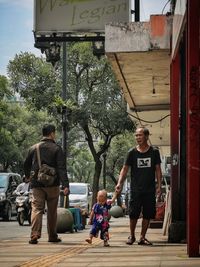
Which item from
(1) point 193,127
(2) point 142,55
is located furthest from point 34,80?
(1) point 193,127

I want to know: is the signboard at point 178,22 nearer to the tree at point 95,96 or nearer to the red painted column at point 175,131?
the red painted column at point 175,131

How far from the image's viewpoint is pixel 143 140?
1005 cm

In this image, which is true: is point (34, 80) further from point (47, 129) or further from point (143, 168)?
point (143, 168)

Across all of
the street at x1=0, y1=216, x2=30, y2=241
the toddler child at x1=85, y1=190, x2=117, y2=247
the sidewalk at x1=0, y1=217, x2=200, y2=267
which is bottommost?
the street at x1=0, y1=216, x2=30, y2=241

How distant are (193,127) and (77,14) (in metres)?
9.82

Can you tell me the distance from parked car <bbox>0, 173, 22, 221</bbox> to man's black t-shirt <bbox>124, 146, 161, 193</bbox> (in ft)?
50.2

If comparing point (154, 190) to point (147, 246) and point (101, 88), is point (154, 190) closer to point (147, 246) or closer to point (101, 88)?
point (147, 246)

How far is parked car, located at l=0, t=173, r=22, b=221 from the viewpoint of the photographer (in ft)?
82.1

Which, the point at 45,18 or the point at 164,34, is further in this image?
the point at 45,18

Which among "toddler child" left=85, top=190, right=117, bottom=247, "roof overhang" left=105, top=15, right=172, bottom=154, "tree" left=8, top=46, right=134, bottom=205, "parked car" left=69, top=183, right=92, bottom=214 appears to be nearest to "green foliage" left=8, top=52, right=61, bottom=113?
"tree" left=8, top=46, right=134, bottom=205

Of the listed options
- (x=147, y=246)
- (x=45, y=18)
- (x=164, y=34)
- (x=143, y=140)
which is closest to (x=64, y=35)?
(x=45, y=18)

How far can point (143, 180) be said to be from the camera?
32.8ft

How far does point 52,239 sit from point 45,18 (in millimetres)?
7623

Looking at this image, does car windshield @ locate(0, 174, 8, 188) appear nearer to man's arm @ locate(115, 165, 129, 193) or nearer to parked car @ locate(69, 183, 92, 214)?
parked car @ locate(69, 183, 92, 214)
